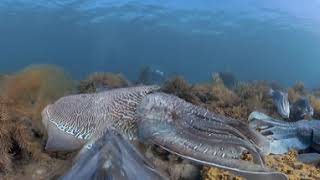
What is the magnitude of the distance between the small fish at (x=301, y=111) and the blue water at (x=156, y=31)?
11475mm

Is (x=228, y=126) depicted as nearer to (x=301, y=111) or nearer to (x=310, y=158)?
(x=310, y=158)

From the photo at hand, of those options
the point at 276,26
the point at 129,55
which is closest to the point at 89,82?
the point at 276,26

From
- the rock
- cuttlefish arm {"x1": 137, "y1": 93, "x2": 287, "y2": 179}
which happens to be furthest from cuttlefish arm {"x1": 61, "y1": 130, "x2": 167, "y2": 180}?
the rock

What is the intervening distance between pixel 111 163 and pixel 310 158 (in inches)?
118

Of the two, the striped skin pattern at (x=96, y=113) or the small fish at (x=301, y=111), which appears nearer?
the striped skin pattern at (x=96, y=113)

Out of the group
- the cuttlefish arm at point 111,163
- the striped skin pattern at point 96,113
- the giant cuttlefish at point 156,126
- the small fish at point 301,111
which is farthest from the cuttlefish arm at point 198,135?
the small fish at point 301,111

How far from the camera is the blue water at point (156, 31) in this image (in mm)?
41428

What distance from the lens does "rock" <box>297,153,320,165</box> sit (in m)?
4.76

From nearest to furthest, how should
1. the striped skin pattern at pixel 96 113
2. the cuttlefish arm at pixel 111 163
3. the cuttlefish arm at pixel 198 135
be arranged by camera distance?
the cuttlefish arm at pixel 111 163 < the cuttlefish arm at pixel 198 135 < the striped skin pattern at pixel 96 113

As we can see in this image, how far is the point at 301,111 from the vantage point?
721 centimetres

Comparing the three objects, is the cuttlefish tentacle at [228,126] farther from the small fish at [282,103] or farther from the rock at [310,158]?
the small fish at [282,103]

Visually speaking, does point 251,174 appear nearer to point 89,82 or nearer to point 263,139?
point 263,139

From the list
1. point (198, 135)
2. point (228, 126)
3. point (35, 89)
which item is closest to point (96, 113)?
point (198, 135)

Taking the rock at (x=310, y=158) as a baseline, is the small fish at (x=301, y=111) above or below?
below
